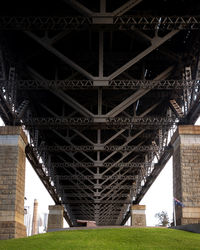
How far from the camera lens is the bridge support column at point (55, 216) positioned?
206ft

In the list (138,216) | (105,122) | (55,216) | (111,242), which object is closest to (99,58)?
(105,122)

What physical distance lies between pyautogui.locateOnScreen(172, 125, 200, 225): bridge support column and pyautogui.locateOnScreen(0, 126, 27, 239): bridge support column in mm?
Answer: 10719

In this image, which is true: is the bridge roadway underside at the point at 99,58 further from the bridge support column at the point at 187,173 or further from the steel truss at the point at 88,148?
the bridge support column at the point at 187,173

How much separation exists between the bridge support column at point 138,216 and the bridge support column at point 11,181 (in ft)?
113

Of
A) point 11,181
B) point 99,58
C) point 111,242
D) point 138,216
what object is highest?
point 99,58

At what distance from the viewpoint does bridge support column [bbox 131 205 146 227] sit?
202ft

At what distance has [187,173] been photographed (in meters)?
28.7

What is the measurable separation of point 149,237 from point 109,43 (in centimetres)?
1496

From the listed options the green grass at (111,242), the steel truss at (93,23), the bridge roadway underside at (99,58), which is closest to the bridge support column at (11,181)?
the bridge roadway underside at (99,58)

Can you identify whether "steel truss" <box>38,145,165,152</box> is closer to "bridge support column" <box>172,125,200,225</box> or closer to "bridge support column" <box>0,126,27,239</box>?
"bridge support column" <box>0,126,27,239</box>

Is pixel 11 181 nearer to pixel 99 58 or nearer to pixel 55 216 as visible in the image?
pixel 99 58

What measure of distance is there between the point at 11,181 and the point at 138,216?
38299 millimetres

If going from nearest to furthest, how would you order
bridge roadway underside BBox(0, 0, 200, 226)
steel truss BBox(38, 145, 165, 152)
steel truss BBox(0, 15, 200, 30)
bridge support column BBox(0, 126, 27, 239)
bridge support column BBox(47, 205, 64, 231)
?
steel truss BBox(0, 15, 200, 30)
bridge roadway underside BBox(0, 0, 200, 226)
bridge support column BBox(0, 126, 27, 239)
steel truss BBox(38, 145, 165, 152)
bridge support column BBox(47, 205, 64, 231)

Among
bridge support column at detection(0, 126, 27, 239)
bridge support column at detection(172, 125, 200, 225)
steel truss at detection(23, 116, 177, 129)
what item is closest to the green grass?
bridge support column at detection(0, 126, 27, 239)
